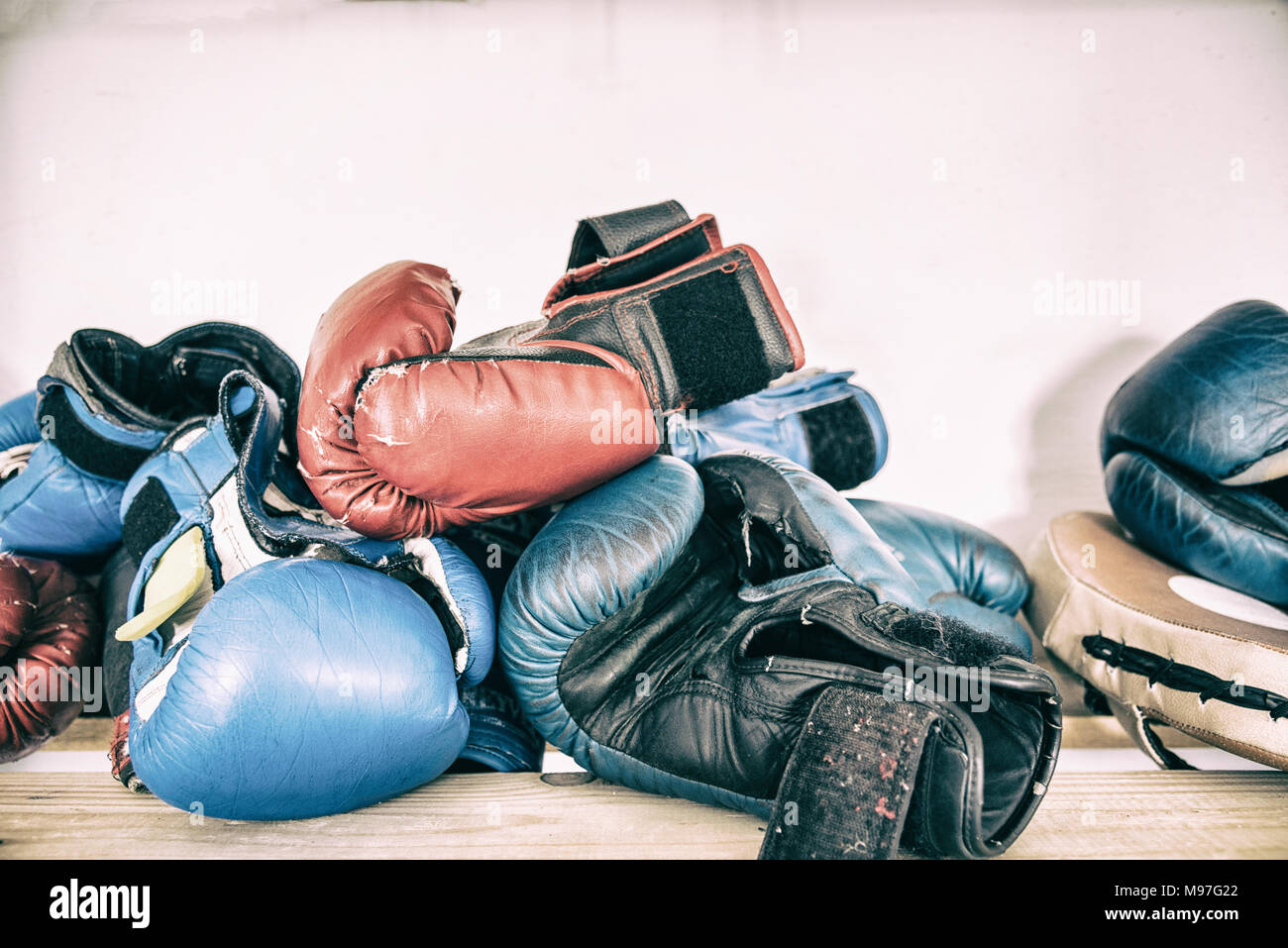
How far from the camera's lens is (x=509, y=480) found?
91 cm

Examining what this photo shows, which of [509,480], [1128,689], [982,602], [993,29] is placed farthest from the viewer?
[993,29]

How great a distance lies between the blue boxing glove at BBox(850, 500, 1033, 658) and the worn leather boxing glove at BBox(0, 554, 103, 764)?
1.17 m

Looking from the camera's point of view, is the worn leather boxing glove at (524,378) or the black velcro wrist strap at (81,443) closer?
the worn leather boxing glove at (524,378)

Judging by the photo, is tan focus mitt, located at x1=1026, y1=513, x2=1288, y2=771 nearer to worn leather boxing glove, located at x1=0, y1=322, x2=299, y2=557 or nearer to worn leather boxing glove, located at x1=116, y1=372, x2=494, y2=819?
worn leather boxing glove, located at x1=116, y1=372, x2=494, y2=819

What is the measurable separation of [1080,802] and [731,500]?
54cm

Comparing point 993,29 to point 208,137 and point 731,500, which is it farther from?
point 208,137

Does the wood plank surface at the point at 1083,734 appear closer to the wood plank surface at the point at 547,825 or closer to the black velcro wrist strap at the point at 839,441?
the wood plank surface at the point at 547,825

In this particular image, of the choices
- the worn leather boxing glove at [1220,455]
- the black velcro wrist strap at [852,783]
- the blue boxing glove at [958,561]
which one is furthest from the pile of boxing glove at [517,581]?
the worn leather boxing glove at [1220,455]

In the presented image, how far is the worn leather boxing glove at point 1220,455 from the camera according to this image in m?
1.21

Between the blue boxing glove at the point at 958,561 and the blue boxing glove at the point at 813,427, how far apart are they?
0.08 metres

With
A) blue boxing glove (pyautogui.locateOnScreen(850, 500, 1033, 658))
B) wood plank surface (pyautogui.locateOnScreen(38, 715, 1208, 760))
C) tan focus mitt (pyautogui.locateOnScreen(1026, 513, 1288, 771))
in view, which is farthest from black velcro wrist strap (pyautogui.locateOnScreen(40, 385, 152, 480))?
tan focus mitt (pyautogui.locateOnScreen(1026, 513, 1288, 771))

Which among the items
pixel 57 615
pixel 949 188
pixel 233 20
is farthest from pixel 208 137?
pixel 949 188

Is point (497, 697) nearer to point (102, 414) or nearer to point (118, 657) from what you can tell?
point (118, 657)
